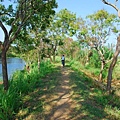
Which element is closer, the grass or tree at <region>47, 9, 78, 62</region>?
the grass

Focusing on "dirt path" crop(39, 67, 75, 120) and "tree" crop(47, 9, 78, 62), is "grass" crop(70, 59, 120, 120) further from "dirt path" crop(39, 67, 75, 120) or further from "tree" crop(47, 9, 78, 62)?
"tree" crop(47, 9, 78, 62)

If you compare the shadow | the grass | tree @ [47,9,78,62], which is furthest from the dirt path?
tree @ [47,9,78,62]

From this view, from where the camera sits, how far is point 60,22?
29594mm

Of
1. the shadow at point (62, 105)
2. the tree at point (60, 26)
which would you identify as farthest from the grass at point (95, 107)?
the tree at point (60, 26)

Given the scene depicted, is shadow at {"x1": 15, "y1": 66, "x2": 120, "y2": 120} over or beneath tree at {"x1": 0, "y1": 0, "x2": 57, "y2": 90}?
beneath

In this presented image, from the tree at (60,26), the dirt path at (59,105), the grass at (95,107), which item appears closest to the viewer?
the dirt path at (59,105)

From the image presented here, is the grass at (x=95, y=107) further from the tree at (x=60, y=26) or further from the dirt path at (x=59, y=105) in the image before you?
the tree at (x=60, y=26)

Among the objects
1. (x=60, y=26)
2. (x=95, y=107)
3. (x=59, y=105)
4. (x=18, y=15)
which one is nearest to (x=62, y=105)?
(x=59, y=105)

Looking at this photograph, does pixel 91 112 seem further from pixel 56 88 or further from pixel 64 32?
pixel 64 32

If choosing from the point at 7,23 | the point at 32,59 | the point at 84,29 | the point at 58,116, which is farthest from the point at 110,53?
the point at 58,116

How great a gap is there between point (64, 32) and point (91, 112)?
2371cm

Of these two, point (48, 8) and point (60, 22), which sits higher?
point (60, 22)

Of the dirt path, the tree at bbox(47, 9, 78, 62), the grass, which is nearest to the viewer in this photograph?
the dirt path

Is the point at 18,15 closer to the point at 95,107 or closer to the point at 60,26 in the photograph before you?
the point at 95,107
